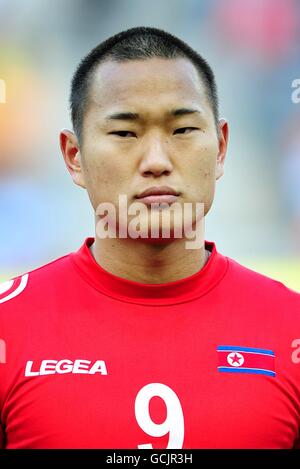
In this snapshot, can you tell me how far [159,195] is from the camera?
185 centimetres

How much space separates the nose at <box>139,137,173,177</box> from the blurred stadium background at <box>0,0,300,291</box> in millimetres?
3508

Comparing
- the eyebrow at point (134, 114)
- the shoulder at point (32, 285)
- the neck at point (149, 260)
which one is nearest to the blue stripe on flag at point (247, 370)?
the neck at point (149, 260)

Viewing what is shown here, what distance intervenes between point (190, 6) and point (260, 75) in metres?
0.76

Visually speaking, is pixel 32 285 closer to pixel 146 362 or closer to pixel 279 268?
pixel 146 362

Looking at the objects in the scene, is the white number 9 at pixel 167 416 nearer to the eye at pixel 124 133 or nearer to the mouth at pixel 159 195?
the mouth at pixel 159 195

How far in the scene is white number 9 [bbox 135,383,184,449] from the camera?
1749 mm

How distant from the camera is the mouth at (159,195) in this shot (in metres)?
1.84

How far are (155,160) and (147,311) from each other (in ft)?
1.25

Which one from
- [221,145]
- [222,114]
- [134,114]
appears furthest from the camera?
[222,114]

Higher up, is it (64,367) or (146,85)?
(146,85)

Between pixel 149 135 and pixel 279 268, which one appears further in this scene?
pixel 279 268

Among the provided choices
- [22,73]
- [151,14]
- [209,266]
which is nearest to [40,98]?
[22,73]

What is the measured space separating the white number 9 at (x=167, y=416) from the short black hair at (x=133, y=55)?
2.27 feet

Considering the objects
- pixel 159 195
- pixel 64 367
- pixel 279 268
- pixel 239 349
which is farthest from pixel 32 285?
pixel 279 268
